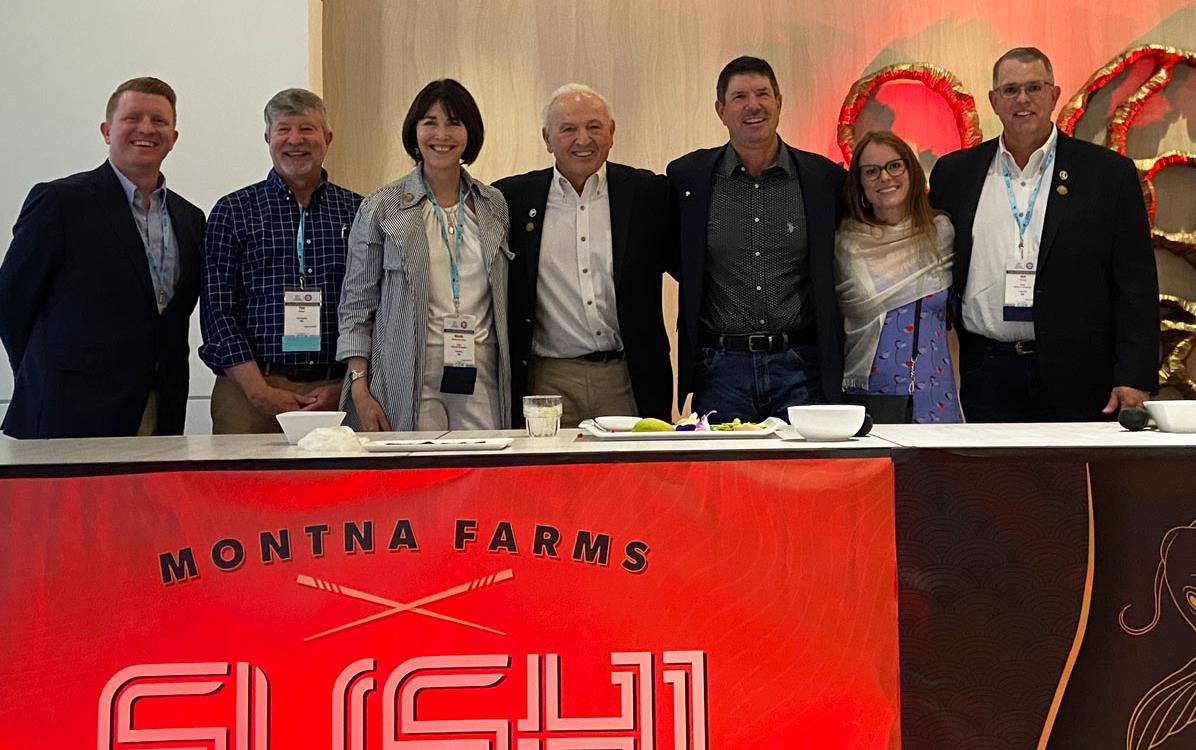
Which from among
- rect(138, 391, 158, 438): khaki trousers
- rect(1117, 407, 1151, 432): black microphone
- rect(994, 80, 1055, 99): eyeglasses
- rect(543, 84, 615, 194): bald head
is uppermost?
rect(994, 80, 1055, 99): eyeglasses

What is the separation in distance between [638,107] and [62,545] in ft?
10.5

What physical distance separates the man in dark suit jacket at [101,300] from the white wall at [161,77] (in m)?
0.70

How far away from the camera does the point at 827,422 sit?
1.91 meters

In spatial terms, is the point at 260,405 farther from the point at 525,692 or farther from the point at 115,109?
the point at 525,692

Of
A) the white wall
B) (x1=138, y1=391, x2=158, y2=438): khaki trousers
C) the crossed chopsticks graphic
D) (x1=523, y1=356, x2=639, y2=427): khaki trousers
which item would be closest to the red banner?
the crossed chopsticks graphic

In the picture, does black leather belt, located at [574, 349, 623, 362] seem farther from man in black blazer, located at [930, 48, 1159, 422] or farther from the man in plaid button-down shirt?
man in black blazer, located at [930, 48, 1159, 422]

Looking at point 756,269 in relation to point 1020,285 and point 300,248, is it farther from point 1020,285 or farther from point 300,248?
point 300,248

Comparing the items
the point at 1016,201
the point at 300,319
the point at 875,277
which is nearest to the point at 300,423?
the point at 300,319

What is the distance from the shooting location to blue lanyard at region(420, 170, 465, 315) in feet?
9.80

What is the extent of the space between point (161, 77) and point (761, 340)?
2.47m

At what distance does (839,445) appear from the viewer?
1844 millimetres

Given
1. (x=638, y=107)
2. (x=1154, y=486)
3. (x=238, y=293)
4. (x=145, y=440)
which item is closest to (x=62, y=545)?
(x=145, y=440)

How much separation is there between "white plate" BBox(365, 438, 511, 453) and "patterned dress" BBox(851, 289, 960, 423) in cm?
147

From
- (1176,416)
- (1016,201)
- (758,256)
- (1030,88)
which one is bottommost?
(1176,416)
